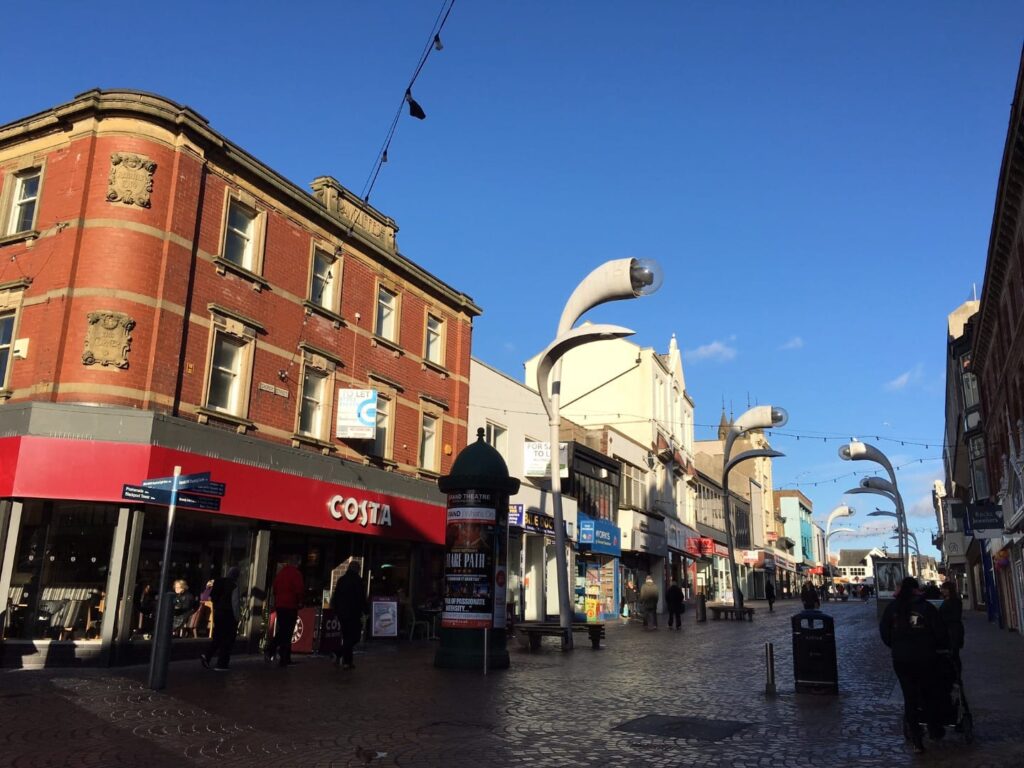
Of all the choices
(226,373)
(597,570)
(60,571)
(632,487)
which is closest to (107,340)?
(226,373)

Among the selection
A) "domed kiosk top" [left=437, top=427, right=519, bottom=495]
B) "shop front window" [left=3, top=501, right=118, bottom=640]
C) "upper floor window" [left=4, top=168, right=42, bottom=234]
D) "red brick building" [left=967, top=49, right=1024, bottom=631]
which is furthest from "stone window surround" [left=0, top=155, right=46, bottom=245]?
"red brick building" [left=967, top=49, right=1024, bottom=631]

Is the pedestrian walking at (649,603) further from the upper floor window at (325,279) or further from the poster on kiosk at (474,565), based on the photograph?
the upper floor window at (325,279)

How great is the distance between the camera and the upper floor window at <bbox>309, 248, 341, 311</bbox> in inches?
839

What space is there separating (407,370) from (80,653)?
11911mm

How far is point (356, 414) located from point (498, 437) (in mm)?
9196

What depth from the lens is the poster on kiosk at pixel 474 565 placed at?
49.0ft

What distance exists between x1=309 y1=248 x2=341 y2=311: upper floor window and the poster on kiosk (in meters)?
8.05

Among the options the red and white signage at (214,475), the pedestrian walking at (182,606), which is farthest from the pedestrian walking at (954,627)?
the pedestrian walking at (182,606)

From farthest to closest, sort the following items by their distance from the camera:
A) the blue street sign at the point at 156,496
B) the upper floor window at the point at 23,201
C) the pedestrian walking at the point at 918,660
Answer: the upper floor window at the point at 23,201 < the blue street sign at the point at 156,496 < the pedestrian walking at the point at 918,660

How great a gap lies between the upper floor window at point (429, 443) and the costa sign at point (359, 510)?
129 inches

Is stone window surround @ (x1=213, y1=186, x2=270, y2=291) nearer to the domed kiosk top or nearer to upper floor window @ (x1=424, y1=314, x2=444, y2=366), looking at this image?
the domed kiosk top

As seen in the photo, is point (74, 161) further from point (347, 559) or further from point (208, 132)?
point (347, 559)

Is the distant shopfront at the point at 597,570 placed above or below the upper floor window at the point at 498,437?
below

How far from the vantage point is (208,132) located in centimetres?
1784
